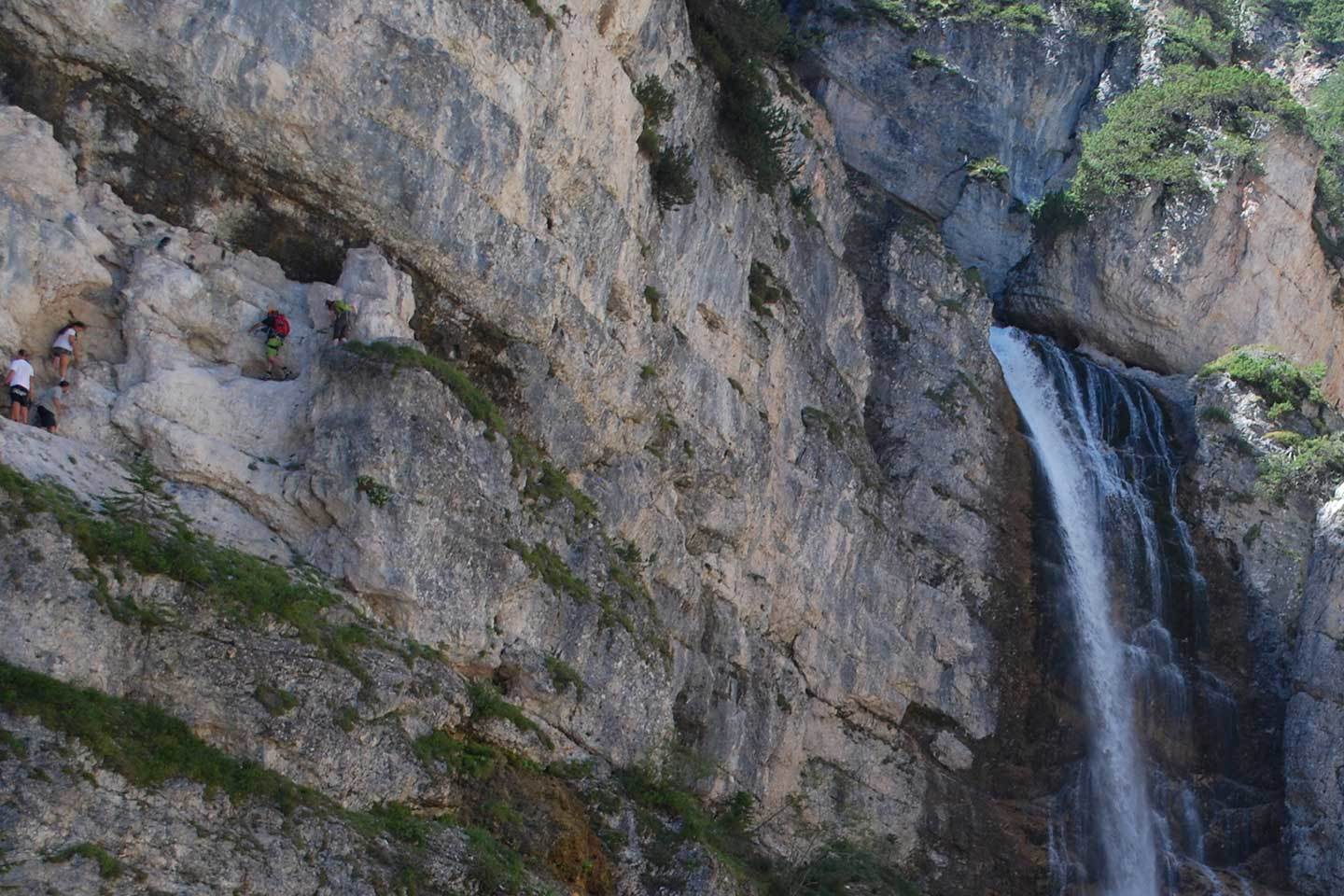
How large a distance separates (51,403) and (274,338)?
3075 mm

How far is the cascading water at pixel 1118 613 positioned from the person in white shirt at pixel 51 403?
72.0ft

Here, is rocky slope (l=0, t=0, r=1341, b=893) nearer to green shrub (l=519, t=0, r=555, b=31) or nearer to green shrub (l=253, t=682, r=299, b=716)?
green shrub (l=253, t=682, r=299, b=716)

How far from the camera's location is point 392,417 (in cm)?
1917

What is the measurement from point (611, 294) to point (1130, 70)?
99.8 ft

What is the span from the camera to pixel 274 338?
63.5 feet

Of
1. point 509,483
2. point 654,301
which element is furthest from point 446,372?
point 654,301

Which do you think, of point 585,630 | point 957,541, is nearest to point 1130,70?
point 957,541

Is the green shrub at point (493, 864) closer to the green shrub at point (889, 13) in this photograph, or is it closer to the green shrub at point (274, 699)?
the green shrub at point (274, 699)

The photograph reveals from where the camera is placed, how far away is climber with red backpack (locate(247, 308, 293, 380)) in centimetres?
1938

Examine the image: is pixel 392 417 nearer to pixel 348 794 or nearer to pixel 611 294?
pixel 348 794

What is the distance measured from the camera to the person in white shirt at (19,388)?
1658 cm

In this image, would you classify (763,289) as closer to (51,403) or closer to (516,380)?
(516,380)

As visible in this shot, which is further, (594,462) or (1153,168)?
(1153,168)

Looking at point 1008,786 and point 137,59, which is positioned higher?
point 137,59
